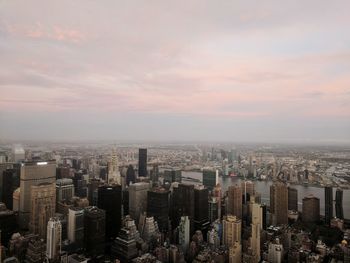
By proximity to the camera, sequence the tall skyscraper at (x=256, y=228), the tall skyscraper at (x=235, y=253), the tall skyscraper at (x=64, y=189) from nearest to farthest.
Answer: the tall skyscraper at (x=235, y=253) < the tall skyscraper at (x=256, y=228) < the tall skyscraper at (x=64, y=189)

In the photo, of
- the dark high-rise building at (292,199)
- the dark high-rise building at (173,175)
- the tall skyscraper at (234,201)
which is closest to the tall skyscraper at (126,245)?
the dark high-rise building at (173,175)

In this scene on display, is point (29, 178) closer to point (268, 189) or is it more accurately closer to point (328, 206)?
point (268, 189)

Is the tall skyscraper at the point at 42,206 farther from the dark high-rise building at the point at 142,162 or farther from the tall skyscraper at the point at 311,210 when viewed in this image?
the tall skyscraper at the point at 311,210

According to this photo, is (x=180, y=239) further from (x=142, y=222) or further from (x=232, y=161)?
(x=232, y=161)

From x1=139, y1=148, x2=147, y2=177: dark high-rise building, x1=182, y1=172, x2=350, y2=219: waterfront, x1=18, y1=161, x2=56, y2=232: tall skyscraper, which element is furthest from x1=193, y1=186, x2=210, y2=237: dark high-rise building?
x1=18, y1=161, x2=56, y2=232: tall skyscraper

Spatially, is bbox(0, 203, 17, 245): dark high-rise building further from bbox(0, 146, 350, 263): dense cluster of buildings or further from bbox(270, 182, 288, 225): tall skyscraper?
bbox(270, 182, 288, 225): tall skyscraper

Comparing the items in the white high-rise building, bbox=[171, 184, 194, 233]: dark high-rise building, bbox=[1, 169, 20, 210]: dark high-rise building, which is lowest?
the white high-rise building

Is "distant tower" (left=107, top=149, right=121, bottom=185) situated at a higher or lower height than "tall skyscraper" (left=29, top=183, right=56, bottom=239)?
higher

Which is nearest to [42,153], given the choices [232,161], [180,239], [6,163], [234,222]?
[6,163]
